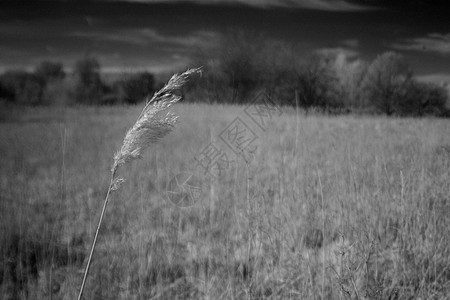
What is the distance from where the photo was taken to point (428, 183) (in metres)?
3.43

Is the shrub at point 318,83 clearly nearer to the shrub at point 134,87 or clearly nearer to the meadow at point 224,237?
the shrub at point 134,87

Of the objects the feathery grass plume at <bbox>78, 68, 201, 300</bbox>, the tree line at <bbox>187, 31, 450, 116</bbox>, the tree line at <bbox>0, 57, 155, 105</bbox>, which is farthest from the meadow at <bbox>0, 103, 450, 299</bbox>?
the tree line at <bbox>187, 31, 450, 116</bbox>

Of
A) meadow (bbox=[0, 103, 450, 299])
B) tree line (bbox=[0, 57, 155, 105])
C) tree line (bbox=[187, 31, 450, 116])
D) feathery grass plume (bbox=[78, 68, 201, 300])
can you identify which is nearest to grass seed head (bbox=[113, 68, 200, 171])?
feathery grass plume (bbox=[78, 68, 201, 300])

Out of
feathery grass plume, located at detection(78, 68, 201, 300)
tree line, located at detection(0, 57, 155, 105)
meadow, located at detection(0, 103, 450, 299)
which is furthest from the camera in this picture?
tree line, located at detection(0, 57, 155, 105)

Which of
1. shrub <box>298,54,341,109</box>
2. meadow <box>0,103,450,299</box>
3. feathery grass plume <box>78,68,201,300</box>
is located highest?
shrub <box>298,54,341,109</box>

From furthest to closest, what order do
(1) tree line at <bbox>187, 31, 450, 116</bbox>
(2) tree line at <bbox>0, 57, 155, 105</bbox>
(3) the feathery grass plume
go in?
(1) tree line at <bbox>187, 31, 450, 116</bbox> → (2) tree line at <bbox>0, 57, 155, 105</bbox> → (3) the feathery grass plume

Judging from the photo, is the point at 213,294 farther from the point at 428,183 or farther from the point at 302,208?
the point at 428,183

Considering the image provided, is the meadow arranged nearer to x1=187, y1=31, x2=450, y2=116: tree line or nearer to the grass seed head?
the grass seed head

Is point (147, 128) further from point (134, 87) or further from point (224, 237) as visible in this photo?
point (134, 87)

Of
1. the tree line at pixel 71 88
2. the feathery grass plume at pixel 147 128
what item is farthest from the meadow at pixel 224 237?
the tree line at pixel 71 88

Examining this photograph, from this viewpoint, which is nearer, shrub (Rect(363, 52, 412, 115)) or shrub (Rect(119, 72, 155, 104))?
shrub (Rect(119, 72, 155, 104))

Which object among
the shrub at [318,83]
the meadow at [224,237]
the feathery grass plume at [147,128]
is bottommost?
the meadow at [224,237]

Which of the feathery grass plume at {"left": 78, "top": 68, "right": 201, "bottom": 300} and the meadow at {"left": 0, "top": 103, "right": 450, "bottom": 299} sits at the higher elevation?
the feathery grass plume at {"left": 78, "top": 68, "right": 201, "bottom": 300}

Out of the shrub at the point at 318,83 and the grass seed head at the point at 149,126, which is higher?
the shrub at the point at 318,83
